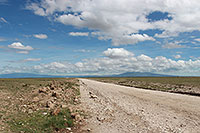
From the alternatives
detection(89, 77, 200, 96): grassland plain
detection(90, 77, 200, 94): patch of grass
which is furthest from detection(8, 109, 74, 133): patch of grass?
detection(90, 77, 200, 94): patch of grass

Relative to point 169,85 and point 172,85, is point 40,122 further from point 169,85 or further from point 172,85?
point 172,85

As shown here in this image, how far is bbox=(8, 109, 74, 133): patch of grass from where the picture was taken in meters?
10.8

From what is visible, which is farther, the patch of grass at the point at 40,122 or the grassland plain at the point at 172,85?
the grassland plain at the point at 172,85

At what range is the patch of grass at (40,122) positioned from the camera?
10.8 meters

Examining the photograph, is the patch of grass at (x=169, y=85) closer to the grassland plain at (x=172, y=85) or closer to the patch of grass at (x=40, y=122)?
the grassland plain at (x=172, y=85)

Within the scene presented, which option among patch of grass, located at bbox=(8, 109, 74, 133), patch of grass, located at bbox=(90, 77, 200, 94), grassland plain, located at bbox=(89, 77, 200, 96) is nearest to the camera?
patch of grass, located at bbox=(8, 109, 74, 133)

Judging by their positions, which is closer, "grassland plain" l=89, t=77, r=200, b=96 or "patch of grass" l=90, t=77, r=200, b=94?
"grassland plain" l=89, t=77, r=200, b=96

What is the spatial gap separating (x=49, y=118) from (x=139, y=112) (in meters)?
8.28

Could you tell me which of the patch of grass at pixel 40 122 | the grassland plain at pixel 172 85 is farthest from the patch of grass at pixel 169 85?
the patch of grass at pixel 40 122

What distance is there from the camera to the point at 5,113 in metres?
13.6

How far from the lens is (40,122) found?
12.0 m

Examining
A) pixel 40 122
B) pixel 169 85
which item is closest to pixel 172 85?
pixel 169 85

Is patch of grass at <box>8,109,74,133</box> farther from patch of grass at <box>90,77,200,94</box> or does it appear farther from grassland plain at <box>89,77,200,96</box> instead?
patch of grass at <box>90,77,200,94</box>

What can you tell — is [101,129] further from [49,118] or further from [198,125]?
[198,125]
